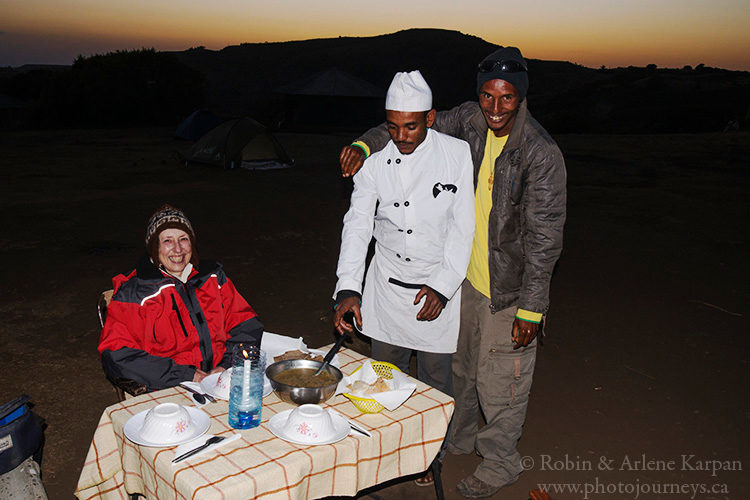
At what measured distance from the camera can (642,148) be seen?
22.9 meters

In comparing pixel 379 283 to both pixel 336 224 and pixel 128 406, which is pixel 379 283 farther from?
pixel 336 224

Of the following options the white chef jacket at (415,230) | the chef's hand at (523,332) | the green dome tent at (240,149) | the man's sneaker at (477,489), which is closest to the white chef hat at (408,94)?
the white chef jacket at (415,230)

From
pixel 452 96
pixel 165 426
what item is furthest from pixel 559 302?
pixel 452 96

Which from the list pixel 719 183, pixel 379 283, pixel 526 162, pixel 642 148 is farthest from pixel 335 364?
pixel 642 148

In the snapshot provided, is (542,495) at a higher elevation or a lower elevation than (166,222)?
lower

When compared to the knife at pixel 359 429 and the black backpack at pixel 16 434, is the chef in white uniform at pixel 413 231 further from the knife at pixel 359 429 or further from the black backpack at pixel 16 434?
the black backpack at pixel 16 434

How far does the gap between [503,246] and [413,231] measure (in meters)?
0.52

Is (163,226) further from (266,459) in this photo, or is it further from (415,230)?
(266,459)

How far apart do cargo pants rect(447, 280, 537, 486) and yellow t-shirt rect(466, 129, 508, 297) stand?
0.11 meters

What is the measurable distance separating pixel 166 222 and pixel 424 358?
68.0 inches

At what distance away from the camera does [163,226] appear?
11.4ft

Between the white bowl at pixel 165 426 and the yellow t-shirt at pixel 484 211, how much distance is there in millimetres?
1914

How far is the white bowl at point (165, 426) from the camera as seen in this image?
2285 millimetres

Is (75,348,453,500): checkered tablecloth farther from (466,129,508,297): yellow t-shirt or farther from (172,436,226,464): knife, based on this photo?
(466,129,508,297): yellow t-shirt
